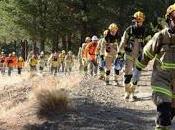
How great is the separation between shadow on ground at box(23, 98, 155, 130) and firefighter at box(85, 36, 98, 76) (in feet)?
27.4

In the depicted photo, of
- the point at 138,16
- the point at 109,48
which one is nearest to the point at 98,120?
the point at 138,16

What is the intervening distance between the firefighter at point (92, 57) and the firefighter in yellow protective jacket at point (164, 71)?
13256mm

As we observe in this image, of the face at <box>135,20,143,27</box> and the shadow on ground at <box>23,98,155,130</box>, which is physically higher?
the face at <box>135,20,143,27</box>

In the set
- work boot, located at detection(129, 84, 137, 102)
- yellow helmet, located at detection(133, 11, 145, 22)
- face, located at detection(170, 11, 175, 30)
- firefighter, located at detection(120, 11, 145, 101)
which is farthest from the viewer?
work boot, located at detection(129, 84, 137, 102)

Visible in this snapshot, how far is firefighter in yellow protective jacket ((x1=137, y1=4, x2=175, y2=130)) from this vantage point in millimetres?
7703

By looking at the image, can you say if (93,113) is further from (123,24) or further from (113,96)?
(123,24)

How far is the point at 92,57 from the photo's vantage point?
70.0ft

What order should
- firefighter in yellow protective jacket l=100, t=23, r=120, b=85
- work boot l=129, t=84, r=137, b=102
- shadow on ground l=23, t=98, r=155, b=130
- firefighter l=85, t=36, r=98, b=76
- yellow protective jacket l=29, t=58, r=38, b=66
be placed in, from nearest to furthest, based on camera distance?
shadow on ground l=23, t=98, r=155, b=130 < work boot l=129, t=84, r=137, b=102 < firefighter in yellow protective jacket l=100, t=23, r=120, b=85 < firefighter l=85, t=36, r=98, b=76 < yellow protective jacket l=29, t=58, r=38, b=66

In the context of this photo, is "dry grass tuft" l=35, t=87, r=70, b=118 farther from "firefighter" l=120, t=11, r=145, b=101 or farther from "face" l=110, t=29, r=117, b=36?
"face" l=110, t=29, r=117, b=36

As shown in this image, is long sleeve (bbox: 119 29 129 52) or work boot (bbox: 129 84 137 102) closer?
long sleeve (bbox: 119 29 129 52)

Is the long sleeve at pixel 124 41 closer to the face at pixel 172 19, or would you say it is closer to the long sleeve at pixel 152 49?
the long sleeve at pixel 152 49

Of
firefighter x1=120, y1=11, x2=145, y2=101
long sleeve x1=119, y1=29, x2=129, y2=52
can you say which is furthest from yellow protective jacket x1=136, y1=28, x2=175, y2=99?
long sleeve x1=119, y1=29, x2=129, y2=52

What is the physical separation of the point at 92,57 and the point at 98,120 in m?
9.93

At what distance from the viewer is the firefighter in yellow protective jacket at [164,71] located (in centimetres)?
770
